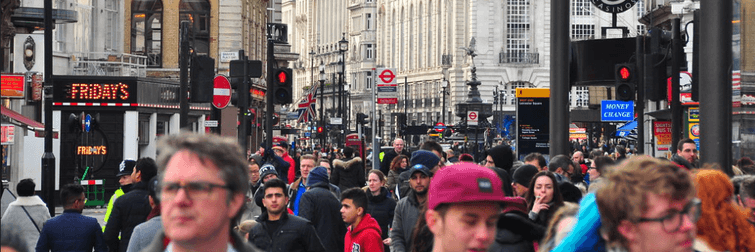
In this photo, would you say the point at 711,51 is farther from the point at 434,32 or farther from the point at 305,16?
the point at 305,16

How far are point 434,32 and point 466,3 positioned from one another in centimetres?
853

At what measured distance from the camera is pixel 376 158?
25.8 meters

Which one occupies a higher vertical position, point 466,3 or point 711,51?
point 466,3

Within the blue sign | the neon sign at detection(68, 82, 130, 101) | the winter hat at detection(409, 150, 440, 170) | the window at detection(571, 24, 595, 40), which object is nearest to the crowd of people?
the winter hat at detection(409, 150, 440, 170)

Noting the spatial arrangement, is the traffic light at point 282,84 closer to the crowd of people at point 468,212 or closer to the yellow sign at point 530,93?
the crowd of people at point 468,212

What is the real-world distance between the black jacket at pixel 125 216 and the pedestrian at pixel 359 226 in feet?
5.00

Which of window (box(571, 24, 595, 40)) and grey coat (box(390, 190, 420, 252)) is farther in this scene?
window (box(571, 24, 595, 40))

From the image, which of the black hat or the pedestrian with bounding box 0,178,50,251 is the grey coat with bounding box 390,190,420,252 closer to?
the black hat

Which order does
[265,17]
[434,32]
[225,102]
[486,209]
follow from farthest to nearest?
1. [434,32]
2. [265,17]
3. [225,102]
4. [486,209]

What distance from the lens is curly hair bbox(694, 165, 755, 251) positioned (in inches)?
190

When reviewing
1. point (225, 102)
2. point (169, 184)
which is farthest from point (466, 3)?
point (169, 184)

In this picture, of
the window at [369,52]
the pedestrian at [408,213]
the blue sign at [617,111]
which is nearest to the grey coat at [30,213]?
the pedestrian at [408,213]

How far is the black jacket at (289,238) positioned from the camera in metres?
8.80

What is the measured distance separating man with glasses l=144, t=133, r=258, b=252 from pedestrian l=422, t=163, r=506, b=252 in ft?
2.93
